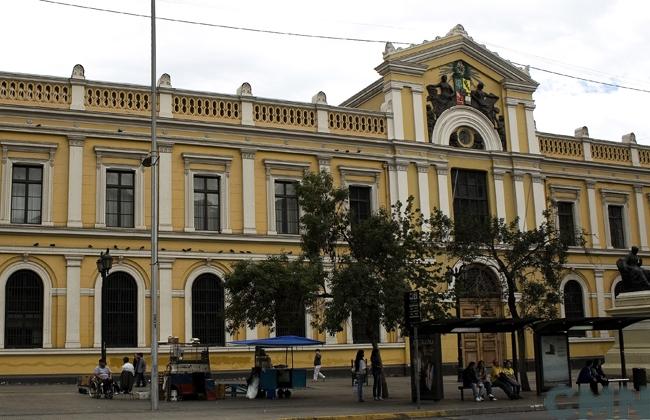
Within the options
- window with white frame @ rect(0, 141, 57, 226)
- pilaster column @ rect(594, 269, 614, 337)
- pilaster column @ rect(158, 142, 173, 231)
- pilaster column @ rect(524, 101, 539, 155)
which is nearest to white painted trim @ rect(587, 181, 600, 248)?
pilaster column @ rect(594, 269, 614, 337)

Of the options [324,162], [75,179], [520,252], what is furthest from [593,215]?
[75,179]

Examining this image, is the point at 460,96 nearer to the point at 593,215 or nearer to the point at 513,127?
the point at 513,127

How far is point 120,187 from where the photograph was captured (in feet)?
117

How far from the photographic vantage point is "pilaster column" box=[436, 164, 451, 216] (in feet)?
137

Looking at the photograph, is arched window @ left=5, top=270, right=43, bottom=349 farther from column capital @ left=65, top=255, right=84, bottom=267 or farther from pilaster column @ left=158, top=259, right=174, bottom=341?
pilaster column @ left=158, top=259, right=174, bottom=341

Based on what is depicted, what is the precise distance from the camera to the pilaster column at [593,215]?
45938 millimetres

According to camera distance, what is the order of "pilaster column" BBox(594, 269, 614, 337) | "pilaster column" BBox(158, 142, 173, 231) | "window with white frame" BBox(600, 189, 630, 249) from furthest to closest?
"window with white frame" BBox(600, 189, 630, 249) < "pilaster column" BBox(594, 269, 614, 337) < "pilaster column" BBox(158, 142, 173, 231)

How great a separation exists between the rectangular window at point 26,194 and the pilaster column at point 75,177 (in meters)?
1.21

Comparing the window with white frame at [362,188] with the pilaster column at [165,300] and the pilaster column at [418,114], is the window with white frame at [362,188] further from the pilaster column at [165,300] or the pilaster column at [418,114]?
the pilaster column at [165,300]

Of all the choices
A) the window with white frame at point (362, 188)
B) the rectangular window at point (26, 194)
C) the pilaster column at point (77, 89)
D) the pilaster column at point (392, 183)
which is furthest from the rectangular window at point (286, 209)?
the rectangular window at point (26, 194)

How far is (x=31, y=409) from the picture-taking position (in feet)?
72.5

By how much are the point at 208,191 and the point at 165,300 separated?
5373 mm

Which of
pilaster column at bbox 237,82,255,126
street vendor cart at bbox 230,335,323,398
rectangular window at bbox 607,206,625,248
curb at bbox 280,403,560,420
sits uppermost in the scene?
pilaster column at bbox 237,82,255,126

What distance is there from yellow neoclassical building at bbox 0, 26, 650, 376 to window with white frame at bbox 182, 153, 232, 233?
9 centimetres
